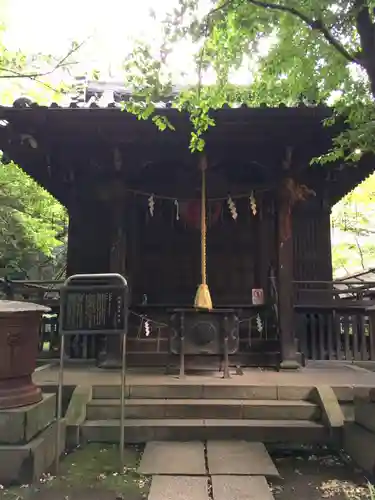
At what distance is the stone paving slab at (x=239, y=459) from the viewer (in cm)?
412

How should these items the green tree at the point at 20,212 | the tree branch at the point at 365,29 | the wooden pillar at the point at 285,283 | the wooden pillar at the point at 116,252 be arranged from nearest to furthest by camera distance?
the tree branch at the point at 365,29
the wooden pillar at the point at 285,283
the wooden pillar at the point at 116,252
the green tree at the point at 20,212

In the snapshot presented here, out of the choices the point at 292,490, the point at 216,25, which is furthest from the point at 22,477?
the point at 216,25

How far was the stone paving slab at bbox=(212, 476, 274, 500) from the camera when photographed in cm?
357

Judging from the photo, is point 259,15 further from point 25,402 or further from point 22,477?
point 22,477

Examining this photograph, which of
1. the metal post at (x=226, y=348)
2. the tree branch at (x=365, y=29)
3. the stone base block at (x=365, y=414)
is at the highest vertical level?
the tree branch at (x=365, y=29)

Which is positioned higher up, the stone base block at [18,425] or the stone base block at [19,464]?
the stone base block at [18,425]

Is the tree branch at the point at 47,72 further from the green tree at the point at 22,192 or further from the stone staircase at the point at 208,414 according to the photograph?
the stone staircase at the point at 208,414

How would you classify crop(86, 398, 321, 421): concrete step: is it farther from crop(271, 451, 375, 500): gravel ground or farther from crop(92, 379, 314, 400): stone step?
crop(271, 451, 375, 500): gravel ground

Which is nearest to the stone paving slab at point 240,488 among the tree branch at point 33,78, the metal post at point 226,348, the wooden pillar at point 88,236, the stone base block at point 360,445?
the stone base block at point 360,445

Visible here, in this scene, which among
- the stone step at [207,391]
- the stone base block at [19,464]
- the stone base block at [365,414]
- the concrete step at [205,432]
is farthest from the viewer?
the stone step at [207,391]

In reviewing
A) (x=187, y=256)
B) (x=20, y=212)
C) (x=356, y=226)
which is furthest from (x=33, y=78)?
(x=356, y=226)

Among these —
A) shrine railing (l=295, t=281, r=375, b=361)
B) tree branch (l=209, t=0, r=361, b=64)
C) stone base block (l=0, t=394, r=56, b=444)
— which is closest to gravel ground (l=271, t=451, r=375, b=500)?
stone base block (l=0, t=394, r=56, b=444)

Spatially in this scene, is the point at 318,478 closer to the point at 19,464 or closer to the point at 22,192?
the point at 19,464

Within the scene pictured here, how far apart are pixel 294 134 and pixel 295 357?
146 inches
